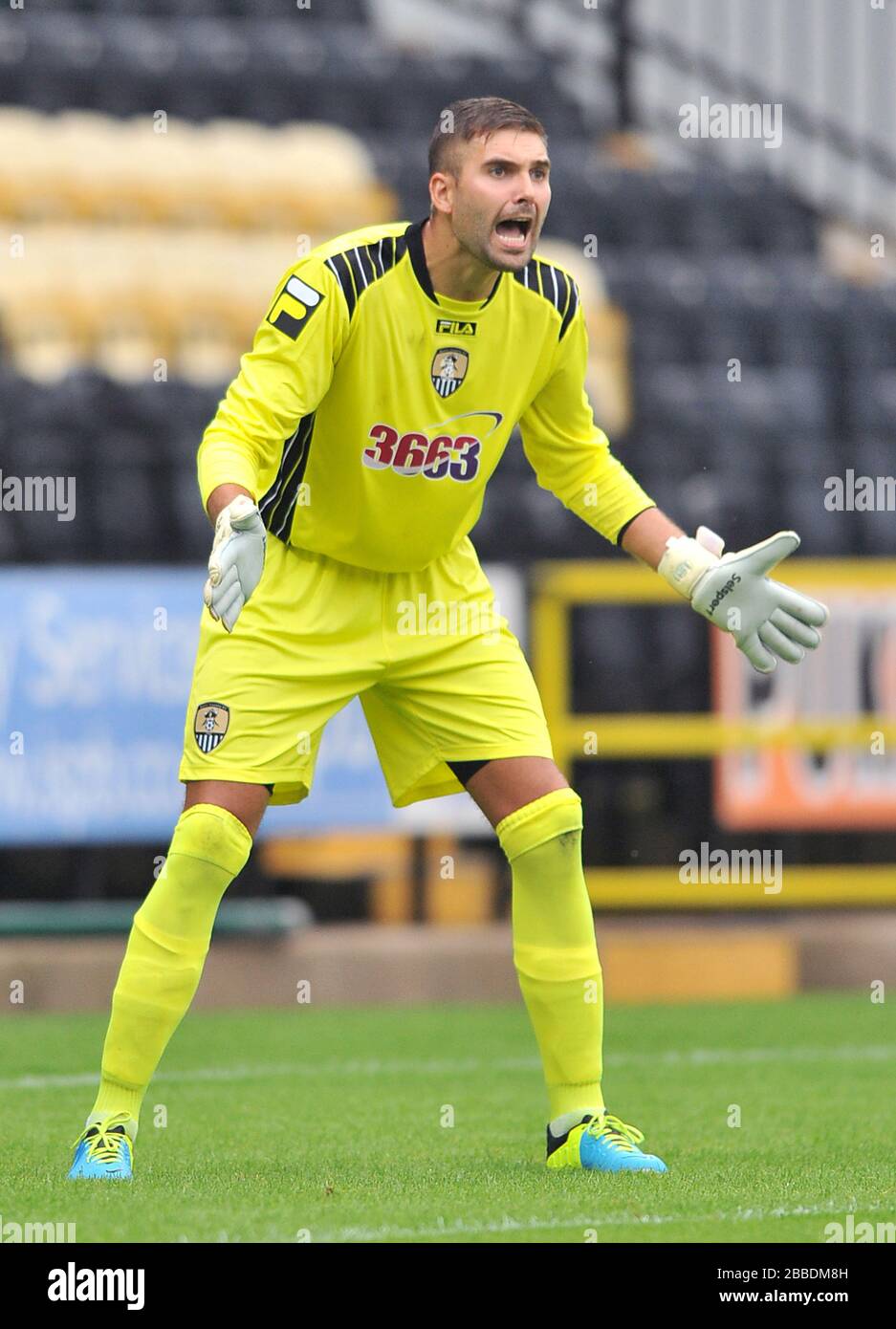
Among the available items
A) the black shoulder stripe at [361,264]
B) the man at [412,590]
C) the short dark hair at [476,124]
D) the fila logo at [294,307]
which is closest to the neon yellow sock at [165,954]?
the man at [412,590]

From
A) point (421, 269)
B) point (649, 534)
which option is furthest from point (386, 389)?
point (649, 534)

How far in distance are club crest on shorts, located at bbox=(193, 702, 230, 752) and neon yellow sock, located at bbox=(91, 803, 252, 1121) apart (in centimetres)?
13

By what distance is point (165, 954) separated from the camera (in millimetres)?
4387

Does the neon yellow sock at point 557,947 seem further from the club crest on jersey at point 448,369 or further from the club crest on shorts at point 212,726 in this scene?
the club crest on jersey at point 448,369

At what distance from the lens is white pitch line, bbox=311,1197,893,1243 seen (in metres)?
3.67

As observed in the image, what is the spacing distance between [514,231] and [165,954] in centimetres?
159

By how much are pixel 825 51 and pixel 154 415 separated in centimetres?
702

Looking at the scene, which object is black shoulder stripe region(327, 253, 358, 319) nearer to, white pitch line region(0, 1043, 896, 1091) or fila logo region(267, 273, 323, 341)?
fila logo region(267, 273, 323, 341)

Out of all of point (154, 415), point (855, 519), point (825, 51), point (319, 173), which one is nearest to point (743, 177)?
point (825, 51)

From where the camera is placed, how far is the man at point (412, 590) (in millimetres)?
4371

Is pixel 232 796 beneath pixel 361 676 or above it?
beneath

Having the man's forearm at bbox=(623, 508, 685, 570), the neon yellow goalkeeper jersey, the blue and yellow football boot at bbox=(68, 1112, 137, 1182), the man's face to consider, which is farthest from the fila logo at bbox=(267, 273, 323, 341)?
the blue and yellow football boot at bbox=(68, 1112, 137, 1182)

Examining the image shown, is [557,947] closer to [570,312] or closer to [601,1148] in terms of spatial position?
[601,1148]
